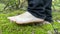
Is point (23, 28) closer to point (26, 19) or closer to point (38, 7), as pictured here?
point (26, 19)

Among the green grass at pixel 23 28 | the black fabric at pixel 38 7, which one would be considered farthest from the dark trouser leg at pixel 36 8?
the green grass at pixel 23 28

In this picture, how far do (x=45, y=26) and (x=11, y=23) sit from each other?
369 mm

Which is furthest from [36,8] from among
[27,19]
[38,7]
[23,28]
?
[23,28]

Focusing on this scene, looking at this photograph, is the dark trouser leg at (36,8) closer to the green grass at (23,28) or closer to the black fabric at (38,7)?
the black fabric at (38,7)

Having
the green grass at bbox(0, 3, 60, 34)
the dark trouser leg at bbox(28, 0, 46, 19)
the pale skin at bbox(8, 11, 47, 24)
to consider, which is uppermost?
the dark trouser leg at bbox(28, 0, 46, 19)

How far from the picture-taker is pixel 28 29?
2.21 meters

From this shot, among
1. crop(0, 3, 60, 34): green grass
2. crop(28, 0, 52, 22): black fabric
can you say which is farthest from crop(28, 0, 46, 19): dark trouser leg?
crop(0, 3, 60, 34): green grass

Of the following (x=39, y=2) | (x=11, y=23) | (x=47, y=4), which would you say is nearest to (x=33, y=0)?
(x=39, y=2)

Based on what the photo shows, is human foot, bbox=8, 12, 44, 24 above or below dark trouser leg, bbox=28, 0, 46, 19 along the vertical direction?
below

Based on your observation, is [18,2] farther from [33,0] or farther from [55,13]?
[33,0]

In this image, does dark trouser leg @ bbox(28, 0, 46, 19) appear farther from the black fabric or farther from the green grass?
the green grass

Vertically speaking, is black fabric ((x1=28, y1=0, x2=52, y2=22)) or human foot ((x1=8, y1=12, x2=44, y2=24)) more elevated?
black fabric ((x1=28, y1=0, x2=52, y2=22))

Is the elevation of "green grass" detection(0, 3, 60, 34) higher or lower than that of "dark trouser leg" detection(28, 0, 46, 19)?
lower

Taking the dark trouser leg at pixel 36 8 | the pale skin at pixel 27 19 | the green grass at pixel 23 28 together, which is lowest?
the green grass at pixel 23 28
